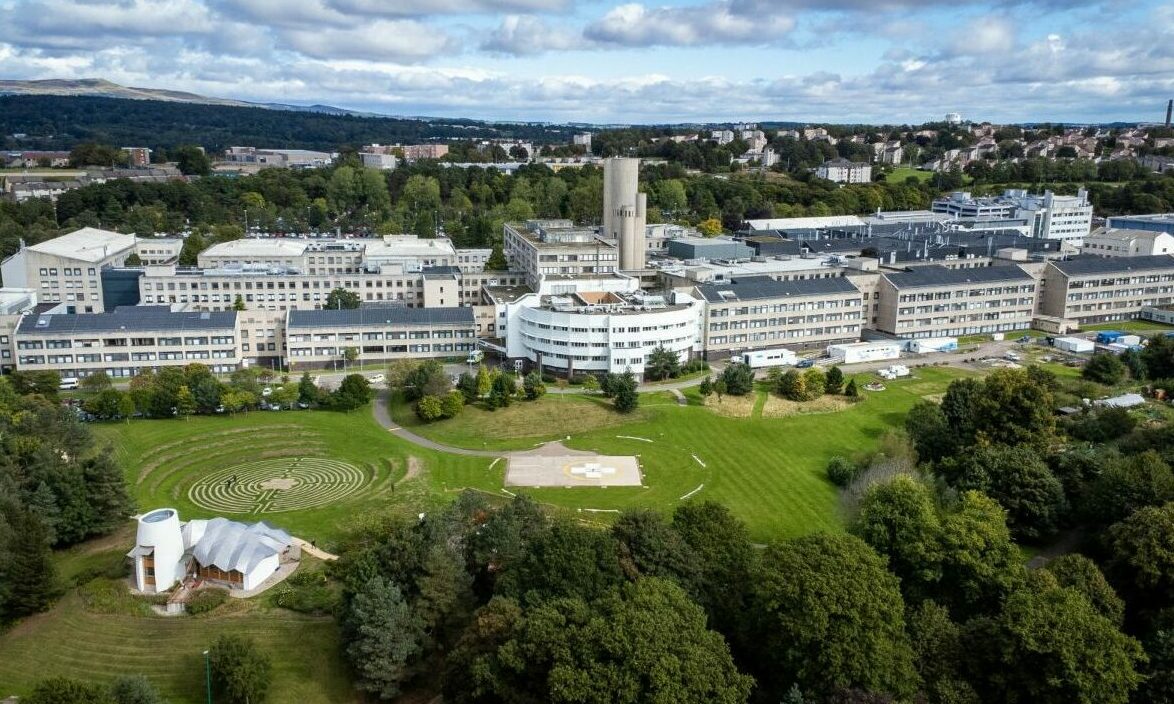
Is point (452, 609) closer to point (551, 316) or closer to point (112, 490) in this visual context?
point (112, 490)

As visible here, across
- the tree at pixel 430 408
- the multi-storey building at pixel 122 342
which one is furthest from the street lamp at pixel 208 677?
the multi-storey building at pixel 122 342

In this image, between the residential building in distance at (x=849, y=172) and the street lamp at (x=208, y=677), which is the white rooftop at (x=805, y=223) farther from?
the street lamp at (x=208, y=677)

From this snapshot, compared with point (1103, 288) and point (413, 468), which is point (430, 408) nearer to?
point (413, 468)

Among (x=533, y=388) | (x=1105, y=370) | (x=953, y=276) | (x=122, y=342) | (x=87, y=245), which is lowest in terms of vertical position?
(x=533, y=388)

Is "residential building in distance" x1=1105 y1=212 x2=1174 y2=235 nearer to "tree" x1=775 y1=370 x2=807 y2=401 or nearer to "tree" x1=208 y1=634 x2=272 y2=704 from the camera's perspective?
"tree" x1=775 y1=370 x2=807 y2=401

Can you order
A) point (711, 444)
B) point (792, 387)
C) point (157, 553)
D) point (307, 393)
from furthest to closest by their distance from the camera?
1. point (792, 387)
2. point (307, 393)
3. point (711, 444)
4. point (157, 553)

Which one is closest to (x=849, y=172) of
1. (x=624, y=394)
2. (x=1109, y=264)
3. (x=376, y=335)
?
(x=1109, y=264)
